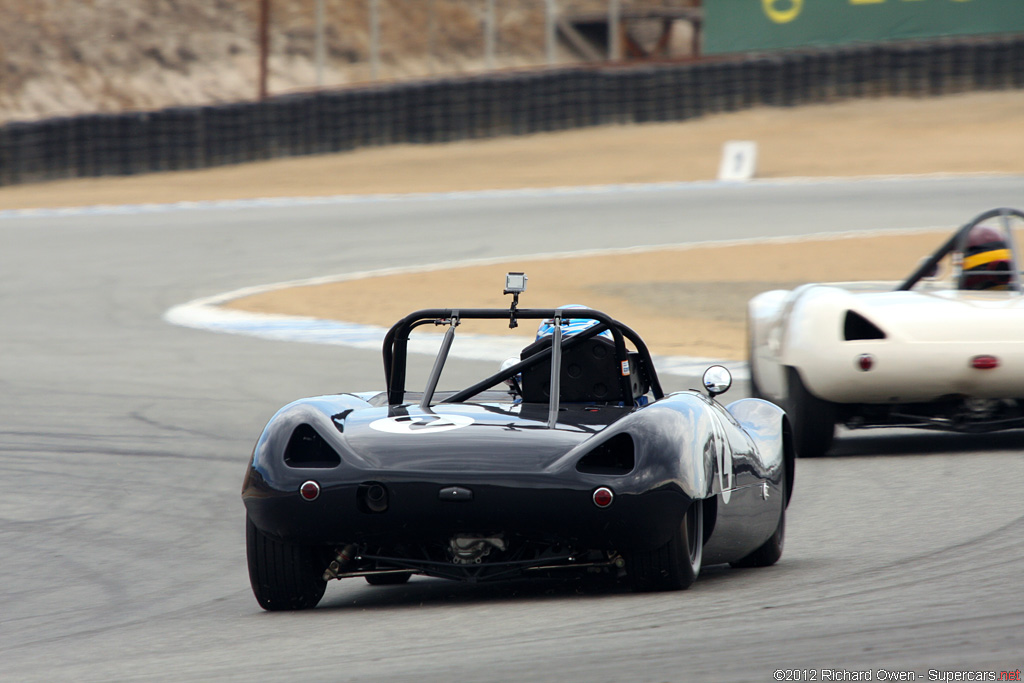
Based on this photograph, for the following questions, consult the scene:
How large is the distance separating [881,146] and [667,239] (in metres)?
10.5

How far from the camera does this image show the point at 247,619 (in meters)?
4.71

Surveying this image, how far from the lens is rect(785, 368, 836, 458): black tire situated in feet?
25.3

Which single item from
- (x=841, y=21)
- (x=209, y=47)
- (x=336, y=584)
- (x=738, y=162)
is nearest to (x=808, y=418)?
(x=336, y=584)

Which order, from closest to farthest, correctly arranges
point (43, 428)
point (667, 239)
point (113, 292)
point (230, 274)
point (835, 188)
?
point (43, 428), point (113, 292), point (230, 274), point (667, 239), point (835, 188)

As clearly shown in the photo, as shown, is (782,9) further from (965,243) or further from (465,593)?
(465,593)

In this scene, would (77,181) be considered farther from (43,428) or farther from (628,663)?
(628,663)

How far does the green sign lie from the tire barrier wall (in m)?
0.96

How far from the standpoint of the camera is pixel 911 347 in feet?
24.5

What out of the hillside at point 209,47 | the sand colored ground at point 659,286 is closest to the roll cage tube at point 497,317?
the sand colored ground at point 659,286

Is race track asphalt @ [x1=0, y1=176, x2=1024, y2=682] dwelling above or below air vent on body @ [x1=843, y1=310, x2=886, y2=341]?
below

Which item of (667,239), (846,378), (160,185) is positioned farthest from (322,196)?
(846,378)

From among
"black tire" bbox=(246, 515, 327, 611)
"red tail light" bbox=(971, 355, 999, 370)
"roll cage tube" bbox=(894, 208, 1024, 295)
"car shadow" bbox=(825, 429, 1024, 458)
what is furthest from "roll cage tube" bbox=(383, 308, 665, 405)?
"roll cage tube" bbox=(894, 208, 1024, 295)

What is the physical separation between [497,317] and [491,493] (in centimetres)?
81

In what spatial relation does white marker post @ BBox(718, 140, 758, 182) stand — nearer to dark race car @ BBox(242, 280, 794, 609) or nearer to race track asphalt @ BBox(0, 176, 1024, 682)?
race track asphalt @ BBox(0, 176, 1024, 682)
